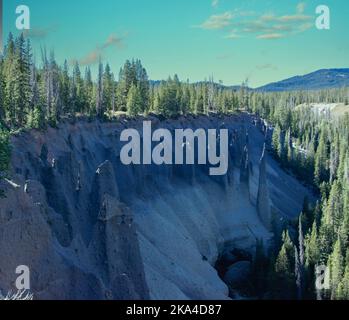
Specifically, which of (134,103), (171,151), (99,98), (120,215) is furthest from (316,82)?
(120,215)

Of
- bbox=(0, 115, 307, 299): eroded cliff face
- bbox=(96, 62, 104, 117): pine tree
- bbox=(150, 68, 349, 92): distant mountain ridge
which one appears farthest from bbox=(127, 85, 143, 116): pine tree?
bbox=(150, 68, 349, 92): distant mountain ridge

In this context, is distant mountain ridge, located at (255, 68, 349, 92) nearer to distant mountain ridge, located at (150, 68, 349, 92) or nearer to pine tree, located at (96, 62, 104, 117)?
distant mountain ridge, located at (150, 68, 349, 92)

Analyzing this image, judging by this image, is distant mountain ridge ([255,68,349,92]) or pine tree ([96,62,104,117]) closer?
pine tree ([96,62,104,117])

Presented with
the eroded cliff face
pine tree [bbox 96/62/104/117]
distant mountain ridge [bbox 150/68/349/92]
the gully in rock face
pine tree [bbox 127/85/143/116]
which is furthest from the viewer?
distant mountain ridge [bbox 150/68/349/92]

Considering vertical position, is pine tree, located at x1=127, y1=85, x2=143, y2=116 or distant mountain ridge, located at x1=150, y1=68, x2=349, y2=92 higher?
distant mountain ridge, located at x1=150, y1=68, x2=349, y2=92

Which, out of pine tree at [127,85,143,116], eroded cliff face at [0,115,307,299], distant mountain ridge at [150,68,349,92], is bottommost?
eroded cliff face at [0,115,307,299]

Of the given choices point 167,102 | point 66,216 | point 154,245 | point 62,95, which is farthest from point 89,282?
point 167,102

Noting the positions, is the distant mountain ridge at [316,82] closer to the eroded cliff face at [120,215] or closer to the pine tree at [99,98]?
the eroded cliff face at [120,215]

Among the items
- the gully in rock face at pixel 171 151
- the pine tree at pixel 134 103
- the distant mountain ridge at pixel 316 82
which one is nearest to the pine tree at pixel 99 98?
the pine tree at pixel 134 103

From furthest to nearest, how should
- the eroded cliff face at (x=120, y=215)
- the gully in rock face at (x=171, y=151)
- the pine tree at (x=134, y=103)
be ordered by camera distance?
the pine tree at (x=134, y=103)
the gully in rock face at (x=171, y=151)
the eroded cliff face at (x=120, y=215)
